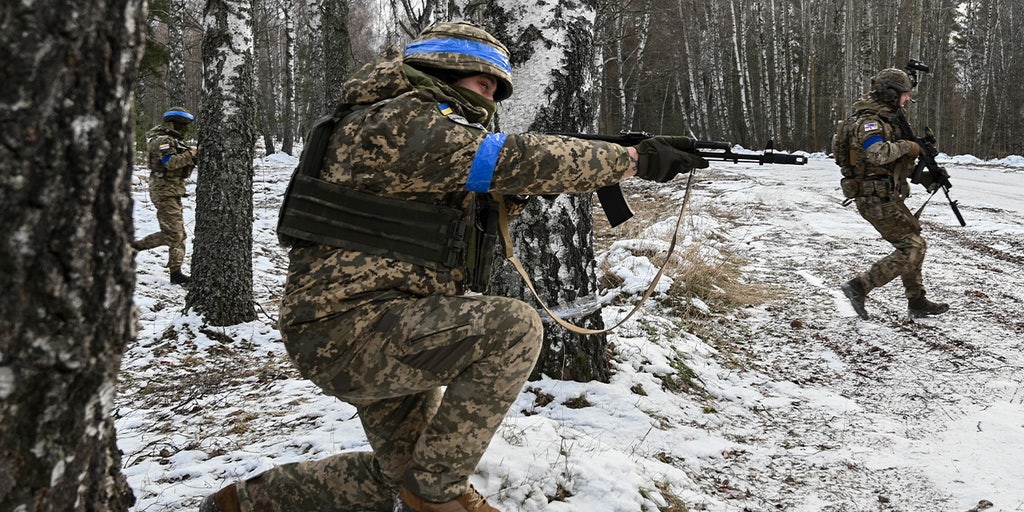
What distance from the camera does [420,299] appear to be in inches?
89.4

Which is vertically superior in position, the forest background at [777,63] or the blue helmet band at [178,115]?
the forest background at [777,63]

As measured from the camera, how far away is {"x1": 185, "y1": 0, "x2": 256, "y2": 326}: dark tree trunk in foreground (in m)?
6.24

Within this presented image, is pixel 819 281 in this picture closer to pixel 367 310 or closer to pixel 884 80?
pixel 884 80

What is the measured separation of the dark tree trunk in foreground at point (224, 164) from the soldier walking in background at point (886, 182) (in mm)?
5593

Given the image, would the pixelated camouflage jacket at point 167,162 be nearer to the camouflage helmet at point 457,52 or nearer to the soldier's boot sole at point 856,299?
the camouflage helmet at point 457,52

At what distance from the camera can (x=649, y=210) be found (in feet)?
38.6

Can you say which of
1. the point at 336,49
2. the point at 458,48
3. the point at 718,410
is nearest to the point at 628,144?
the point at 458,48

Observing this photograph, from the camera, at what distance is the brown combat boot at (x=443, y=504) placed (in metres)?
2.29

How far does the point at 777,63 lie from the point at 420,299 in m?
26.9

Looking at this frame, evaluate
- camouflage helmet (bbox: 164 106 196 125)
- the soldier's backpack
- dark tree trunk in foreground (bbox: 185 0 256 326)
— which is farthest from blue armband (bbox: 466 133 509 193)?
camouflage helmet (bbox: 164 106 196 125)

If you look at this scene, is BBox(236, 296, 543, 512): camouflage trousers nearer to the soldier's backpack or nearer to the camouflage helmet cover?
the soldier's backpack

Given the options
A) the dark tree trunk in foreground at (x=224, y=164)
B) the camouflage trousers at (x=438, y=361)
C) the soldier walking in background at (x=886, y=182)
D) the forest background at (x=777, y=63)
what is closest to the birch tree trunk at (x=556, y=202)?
the camouflage trousers at (x=438, y=361)

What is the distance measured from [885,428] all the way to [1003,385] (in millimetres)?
1195

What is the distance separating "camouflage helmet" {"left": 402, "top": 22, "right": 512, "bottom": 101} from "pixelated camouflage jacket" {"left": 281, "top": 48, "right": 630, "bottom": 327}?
0.11m
